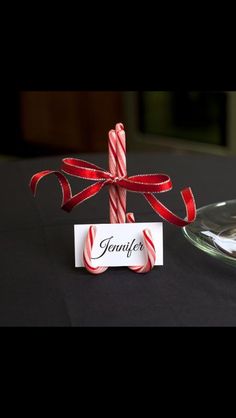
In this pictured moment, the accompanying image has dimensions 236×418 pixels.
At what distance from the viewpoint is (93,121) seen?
15.0 ft

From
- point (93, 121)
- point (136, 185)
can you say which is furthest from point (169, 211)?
point (93, 121)

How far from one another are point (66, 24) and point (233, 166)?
805 mm

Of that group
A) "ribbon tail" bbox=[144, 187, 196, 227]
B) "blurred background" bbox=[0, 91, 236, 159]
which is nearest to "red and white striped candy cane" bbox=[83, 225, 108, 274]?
"ribbon tail" bbox=[144, 187, 196, 227]

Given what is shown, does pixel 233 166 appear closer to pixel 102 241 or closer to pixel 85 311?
pixel 102 241

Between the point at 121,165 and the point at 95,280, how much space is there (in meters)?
0.18

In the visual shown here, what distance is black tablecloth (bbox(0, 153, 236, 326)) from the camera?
3.43 feet

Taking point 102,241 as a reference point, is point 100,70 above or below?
above

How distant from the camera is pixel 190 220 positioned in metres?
1.22

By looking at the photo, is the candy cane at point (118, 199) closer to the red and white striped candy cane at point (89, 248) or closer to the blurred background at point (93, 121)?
the red and white striped candy cane at point (89, 248)

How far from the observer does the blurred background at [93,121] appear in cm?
441

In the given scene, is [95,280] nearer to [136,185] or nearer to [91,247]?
[91,247]

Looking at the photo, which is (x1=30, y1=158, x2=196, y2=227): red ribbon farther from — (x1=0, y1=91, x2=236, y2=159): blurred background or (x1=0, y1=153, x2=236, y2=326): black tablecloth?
(x1=0, y1=91, x2=236, y2=159): blurred background

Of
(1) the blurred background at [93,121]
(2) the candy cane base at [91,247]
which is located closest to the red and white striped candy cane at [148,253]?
(2) the candy cane base at [91,247]
